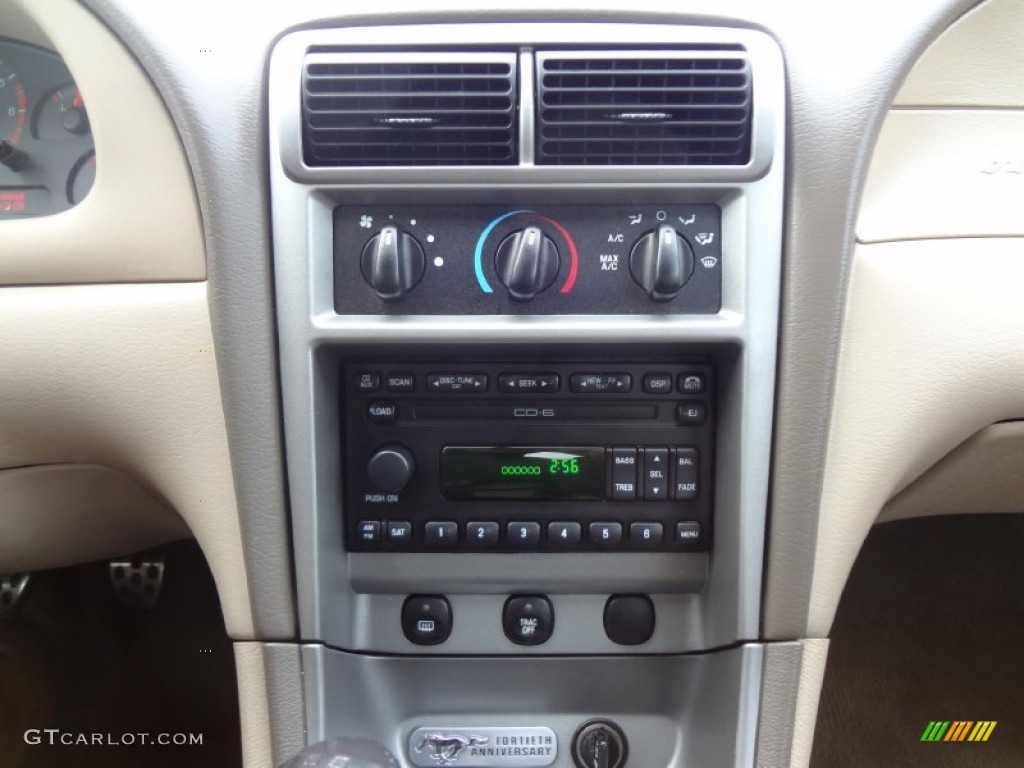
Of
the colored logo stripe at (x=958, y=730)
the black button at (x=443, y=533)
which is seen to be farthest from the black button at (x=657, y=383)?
the colored logo stripe at (x=958, y=730)

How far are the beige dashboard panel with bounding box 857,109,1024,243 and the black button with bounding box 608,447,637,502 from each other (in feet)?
1.01

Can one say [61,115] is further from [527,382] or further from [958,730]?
[958,730]

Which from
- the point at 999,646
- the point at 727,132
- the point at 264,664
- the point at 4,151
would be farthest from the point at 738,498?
the point at 999,646

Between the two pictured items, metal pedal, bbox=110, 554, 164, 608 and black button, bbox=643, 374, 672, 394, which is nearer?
black button, bbox=643, 374, 672, 394

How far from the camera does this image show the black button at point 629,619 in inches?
37.8

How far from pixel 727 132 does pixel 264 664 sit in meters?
0.66

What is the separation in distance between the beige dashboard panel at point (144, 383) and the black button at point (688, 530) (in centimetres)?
43

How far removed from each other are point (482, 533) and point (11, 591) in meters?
1.04

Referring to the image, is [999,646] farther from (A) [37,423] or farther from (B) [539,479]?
(A) [37,423]

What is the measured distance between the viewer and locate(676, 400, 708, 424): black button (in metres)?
0.92

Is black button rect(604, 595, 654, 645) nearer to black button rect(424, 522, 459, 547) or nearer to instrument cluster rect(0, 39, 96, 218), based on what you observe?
black button rect(424, 522, 459, 547)

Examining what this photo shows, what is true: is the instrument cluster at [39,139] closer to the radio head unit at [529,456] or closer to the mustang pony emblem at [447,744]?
the radio head unit at [529,456]

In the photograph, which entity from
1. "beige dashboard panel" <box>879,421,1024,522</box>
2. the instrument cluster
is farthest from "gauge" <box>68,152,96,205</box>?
"beige dashboard panel" <box>879,421,1024,522</box>

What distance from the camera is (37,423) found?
37.7 inches
